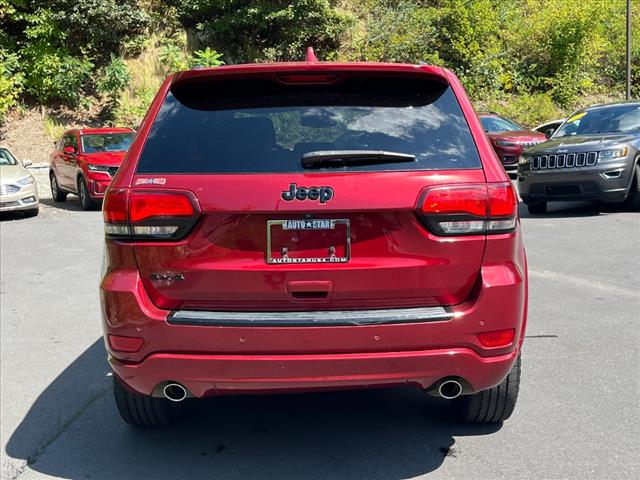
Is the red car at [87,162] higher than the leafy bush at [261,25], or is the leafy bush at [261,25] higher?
the leafy bush at [261,25]

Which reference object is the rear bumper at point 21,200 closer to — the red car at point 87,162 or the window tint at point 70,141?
the red car at point 87,162

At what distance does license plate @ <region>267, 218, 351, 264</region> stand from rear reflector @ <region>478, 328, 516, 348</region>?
0.69 meters

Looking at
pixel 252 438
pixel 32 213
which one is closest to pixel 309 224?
pixel 252 438

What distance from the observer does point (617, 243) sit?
30.7 feet

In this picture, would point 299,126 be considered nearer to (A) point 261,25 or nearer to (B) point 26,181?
(B) point 26,181

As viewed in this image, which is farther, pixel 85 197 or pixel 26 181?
pixel 85 197

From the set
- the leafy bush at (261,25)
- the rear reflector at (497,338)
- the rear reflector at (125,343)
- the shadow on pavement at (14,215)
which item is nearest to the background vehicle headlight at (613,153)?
the rear reflector at (497,338)

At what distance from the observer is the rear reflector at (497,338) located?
3.28 m

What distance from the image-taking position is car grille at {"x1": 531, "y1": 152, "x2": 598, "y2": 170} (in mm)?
11305

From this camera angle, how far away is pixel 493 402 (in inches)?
153

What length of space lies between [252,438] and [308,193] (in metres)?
1.49

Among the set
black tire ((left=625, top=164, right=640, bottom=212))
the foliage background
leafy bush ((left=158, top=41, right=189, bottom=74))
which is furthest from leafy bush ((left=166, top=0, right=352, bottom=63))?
black tire ((left=625, top=164, right=640, bottom=212))

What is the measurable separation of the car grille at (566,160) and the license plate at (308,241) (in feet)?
29.5

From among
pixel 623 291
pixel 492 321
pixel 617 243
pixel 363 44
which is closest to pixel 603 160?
pixel 617 243
